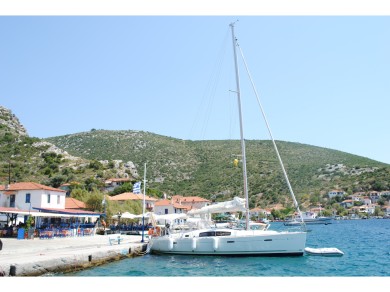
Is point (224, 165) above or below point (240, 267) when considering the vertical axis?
above

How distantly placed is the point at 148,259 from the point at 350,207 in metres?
125

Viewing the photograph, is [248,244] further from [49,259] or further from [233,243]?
[49,259]

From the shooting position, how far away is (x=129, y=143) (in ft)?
402

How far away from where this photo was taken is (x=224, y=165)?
111 metres

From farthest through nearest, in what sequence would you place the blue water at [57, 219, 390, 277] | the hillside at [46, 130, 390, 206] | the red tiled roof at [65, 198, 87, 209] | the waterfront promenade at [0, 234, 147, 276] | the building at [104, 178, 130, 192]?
the hillside at [46, 130, 390, 206]
the building at [104, 178, 130, 192]
the red tiled roof at [65, 198, 87, 209]
the blue water at [57, 219, 390, 277]
the waterfront promenade at [0, 234, 147, 276]

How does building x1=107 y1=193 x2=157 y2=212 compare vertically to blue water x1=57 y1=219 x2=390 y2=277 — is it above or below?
above

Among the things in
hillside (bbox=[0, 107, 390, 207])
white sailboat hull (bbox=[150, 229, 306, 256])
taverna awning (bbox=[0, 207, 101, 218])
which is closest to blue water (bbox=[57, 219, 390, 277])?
white sailboat hull (bbox=[150, 229, 306, 256])

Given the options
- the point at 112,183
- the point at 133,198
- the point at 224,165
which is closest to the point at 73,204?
the point at 133,198

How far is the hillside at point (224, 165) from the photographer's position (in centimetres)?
10831

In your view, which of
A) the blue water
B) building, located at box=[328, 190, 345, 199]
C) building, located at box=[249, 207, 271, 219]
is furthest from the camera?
building, located at box=[328, 190, 345, 199]

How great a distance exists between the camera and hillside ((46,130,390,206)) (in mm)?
108312

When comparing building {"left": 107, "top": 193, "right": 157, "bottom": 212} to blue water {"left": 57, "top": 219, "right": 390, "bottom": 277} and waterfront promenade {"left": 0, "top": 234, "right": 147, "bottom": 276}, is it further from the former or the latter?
waterfront promenade {"left": 0, "top": 234, "right": 147, "bottom": 276}
